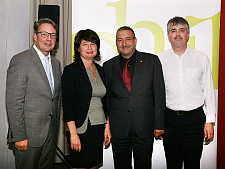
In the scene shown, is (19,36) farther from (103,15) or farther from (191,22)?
(191,22)

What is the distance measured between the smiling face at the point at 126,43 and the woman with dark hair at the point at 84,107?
14.7 inches

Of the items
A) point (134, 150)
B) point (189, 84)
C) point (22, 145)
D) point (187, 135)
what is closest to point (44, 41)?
point (22, 145)

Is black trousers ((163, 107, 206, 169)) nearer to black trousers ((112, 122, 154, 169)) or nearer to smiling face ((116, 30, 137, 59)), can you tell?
black trousers ((112, 122, 154, 169))

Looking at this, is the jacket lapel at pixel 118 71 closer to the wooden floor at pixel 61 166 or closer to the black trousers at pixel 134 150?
the black trousers at pixel 134 150

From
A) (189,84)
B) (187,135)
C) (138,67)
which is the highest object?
(138,67)

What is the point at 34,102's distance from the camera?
1.92 m

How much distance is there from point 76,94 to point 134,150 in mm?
1028

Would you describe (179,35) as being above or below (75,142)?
above

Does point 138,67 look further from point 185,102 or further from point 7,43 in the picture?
point 7,43

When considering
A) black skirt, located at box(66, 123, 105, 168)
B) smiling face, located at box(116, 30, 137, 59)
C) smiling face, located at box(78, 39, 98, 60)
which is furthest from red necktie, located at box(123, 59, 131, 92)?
black skirt, located at box(66, 123, 105, 168)

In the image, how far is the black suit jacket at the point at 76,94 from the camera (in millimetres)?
2039

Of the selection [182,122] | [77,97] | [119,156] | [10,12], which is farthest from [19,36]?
[182,122]

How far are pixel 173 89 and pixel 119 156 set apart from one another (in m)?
1.12

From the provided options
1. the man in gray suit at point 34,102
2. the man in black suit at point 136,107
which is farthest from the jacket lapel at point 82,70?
the man in black suit at point 136,107
